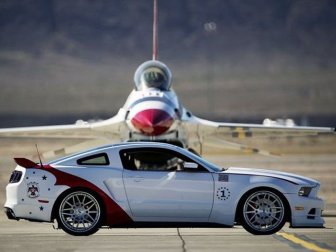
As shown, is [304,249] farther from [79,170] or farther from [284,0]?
[284,0]

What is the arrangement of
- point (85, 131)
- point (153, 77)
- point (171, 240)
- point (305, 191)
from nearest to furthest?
point (171, 240) → point (305, 191) → point (153, 77) → point (85, 131)

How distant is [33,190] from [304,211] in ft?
11.0

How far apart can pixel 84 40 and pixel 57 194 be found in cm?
10337

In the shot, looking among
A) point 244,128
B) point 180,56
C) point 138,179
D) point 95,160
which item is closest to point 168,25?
point 180,56

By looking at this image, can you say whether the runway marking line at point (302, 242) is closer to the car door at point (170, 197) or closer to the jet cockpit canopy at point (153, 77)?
the car door at point (170, 197)

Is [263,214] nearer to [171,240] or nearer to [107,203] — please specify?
[171,240]

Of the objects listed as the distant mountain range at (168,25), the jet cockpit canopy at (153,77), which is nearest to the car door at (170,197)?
the jet cockpit canopy at (153,77)

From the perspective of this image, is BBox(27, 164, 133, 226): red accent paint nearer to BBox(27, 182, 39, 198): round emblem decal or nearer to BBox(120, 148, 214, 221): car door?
BBox(120, 148, 214, 221): car door

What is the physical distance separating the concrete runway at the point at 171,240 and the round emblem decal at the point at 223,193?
490mm

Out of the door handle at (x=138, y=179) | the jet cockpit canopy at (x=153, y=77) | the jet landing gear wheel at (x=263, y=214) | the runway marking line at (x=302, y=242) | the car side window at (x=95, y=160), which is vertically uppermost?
the jet cockpit canopy at (x=153, y=77)

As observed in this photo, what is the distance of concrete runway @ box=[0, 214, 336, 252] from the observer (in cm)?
1176

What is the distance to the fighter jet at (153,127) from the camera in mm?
26875

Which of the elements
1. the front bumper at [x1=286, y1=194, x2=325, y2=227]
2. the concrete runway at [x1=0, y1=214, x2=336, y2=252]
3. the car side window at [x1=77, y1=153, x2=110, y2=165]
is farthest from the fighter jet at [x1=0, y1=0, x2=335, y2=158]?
the front bumper at [x1=286, y1=194, x2=325, y2=227]

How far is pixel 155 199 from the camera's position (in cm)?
1298
